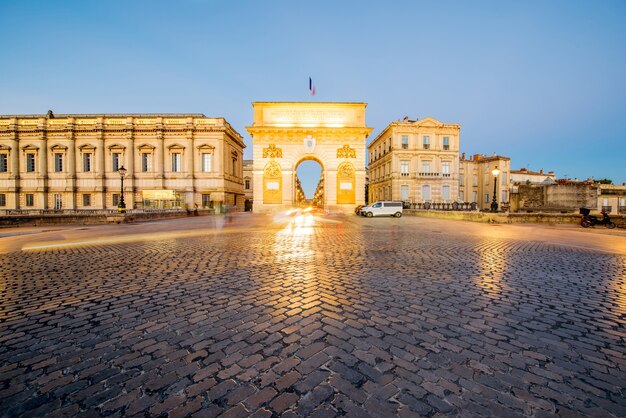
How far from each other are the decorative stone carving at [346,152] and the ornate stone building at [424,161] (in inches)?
413

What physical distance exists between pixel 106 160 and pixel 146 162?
5.26 metres

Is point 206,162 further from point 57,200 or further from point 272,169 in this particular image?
point 57,200

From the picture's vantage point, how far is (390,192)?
4103 centimetres

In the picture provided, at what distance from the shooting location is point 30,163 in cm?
Result: 3638

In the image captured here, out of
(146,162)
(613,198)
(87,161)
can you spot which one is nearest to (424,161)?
(613,198)

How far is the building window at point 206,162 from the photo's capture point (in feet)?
119

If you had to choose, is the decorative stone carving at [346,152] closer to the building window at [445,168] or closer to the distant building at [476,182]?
the building window at [445,168]

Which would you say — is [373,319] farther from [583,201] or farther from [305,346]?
[583,201]

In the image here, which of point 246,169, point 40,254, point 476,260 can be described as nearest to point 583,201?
point 476,260

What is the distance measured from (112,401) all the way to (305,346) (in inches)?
59.4

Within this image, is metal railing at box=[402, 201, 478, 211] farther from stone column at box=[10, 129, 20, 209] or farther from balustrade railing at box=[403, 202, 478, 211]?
stone column at box=[10, 129, 20, 209]

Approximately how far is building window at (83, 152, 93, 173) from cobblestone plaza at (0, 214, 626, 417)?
40.2m

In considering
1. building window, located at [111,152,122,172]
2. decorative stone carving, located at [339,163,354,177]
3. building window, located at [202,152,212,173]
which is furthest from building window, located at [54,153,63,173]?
decorative stone carving, located at [339,163,354,177]

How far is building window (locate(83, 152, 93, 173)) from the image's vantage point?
3625 centimetres
